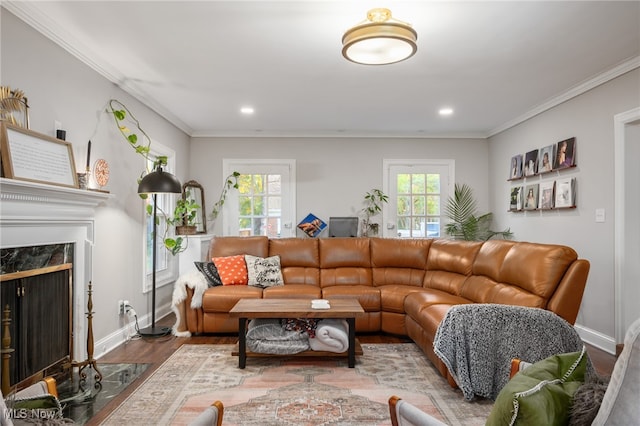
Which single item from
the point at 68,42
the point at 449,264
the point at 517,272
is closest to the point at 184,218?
the point at 68,42

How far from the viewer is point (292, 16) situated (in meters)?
2.56

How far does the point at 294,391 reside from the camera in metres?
2.70

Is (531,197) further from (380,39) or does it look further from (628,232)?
(380,39)

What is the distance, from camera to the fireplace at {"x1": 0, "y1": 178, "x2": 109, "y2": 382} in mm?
2250

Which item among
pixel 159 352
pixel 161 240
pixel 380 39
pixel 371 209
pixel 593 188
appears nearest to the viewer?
pixel 380 39

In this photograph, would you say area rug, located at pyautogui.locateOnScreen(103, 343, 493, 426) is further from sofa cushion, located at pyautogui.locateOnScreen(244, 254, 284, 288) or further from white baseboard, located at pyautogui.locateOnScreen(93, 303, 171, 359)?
sofa cushion, located at pyautogui.locateOnScreen(244, 254, 284, 288)

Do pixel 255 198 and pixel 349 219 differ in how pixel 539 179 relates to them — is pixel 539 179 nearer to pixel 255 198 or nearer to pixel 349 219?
pixel 349 219

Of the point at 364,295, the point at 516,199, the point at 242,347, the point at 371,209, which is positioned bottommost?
the point at 242,347

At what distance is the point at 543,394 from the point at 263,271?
364cm

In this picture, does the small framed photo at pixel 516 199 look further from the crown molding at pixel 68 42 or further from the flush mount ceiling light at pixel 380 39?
the crown molding at pixel 68 42

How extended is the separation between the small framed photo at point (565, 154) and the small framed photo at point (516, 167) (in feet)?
2.44

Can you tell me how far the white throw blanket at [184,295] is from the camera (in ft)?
13.1

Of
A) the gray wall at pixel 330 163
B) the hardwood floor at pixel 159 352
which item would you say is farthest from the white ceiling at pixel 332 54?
the hardwood floor at pixel 159 352

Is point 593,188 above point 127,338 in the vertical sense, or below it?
above
